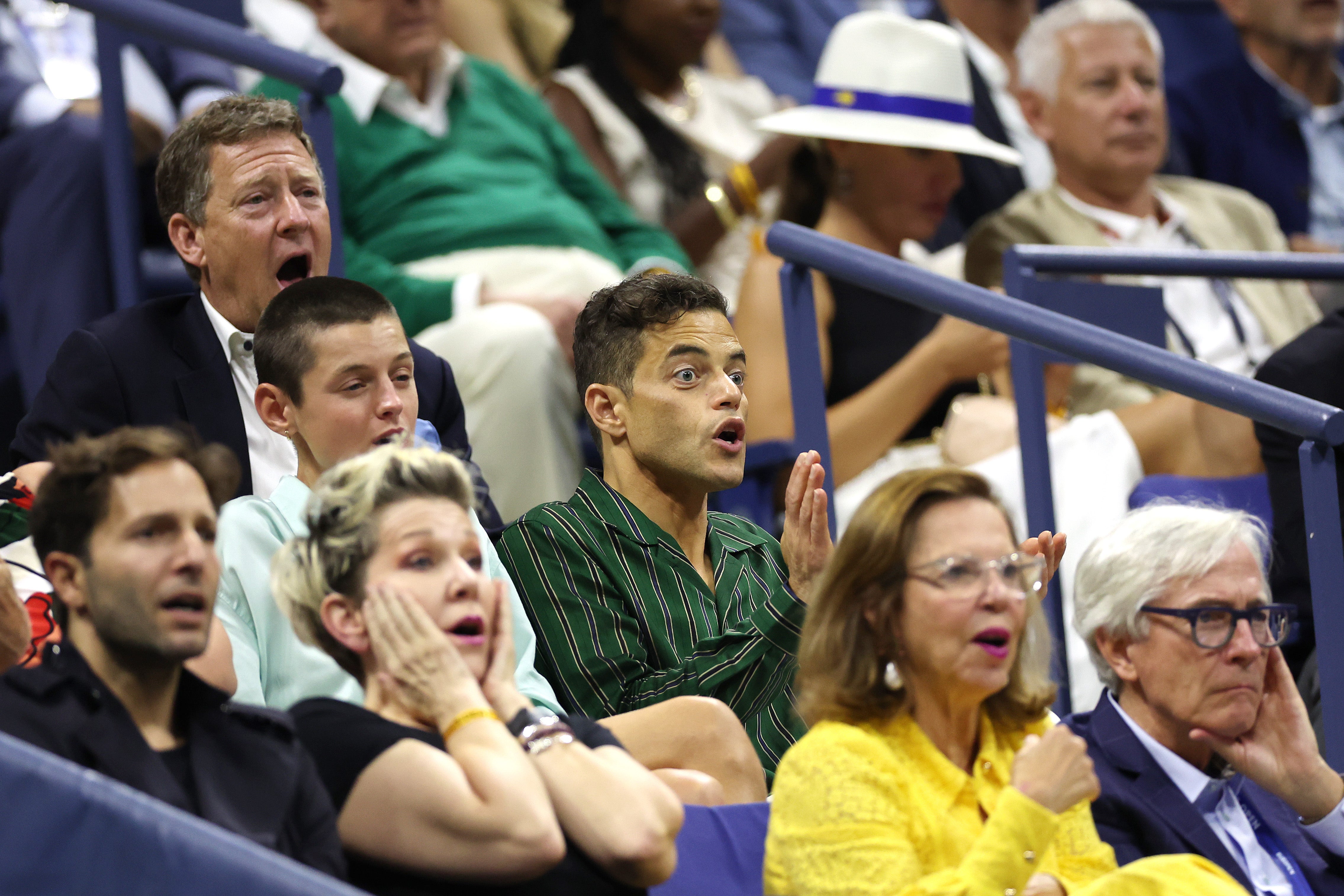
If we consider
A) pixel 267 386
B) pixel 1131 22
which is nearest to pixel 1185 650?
pixel 267 386

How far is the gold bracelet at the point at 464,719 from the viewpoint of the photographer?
1.86 meters

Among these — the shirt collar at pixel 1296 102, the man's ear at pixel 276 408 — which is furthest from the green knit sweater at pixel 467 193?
the shirt collar at pixel 1296 102

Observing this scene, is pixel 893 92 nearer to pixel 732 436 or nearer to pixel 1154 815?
Result: pixel 732 436

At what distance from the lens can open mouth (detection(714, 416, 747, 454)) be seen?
2631mm

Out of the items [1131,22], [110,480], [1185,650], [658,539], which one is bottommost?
[1185,650]

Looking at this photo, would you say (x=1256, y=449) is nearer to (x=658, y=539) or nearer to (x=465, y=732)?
(x=658, y=539)

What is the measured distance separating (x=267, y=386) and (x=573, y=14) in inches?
97.6

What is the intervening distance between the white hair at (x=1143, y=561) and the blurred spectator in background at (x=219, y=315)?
0.84m

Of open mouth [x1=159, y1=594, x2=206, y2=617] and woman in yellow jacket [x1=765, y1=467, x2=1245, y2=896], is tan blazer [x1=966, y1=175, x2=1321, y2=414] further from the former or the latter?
open mouth [x1=159, y1=594, x2=206, y2=617]

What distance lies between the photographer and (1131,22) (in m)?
4.53

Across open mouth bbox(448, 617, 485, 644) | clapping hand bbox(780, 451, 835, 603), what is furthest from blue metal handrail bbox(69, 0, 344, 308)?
open mouth bbox(448, 617, 485, 644)

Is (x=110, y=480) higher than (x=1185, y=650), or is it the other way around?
(x=110, y=480)

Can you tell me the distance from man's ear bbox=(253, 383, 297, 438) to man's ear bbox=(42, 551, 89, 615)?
0.63 m

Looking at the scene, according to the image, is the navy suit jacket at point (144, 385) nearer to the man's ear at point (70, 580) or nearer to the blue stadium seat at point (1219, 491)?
the man's ear at point (70, 580)
